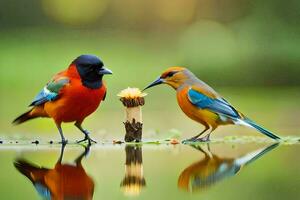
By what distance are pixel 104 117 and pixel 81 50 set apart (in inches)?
249

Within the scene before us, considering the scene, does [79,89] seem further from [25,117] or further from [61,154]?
[25,117]

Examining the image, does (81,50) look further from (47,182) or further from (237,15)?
(47,182)

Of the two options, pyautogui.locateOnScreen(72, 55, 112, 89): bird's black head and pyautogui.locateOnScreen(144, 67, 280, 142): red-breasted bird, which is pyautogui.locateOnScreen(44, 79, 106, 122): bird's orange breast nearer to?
pyautogui.locateOnScreen(72, 55, 112, 89): bird's black head

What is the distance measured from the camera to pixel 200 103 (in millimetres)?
5254

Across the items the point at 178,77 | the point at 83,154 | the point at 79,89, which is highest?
the point at 178,77

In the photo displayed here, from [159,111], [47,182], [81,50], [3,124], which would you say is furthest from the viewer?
[81,50]

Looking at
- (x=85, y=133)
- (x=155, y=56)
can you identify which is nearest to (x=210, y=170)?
(x=85, y=133)

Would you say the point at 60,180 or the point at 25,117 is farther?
the point at 25,117

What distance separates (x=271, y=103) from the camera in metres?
9.73

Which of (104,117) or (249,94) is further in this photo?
(249,94)

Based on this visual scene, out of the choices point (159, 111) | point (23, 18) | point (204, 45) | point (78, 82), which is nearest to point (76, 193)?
point (78, 82)

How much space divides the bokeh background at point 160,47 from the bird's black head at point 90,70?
283 centimetres

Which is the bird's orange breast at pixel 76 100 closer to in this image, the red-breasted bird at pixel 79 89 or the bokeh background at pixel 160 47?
the red-breasted bird at pixel 79 89

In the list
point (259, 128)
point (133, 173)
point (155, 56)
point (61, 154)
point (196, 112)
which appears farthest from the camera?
point (155, 56)
